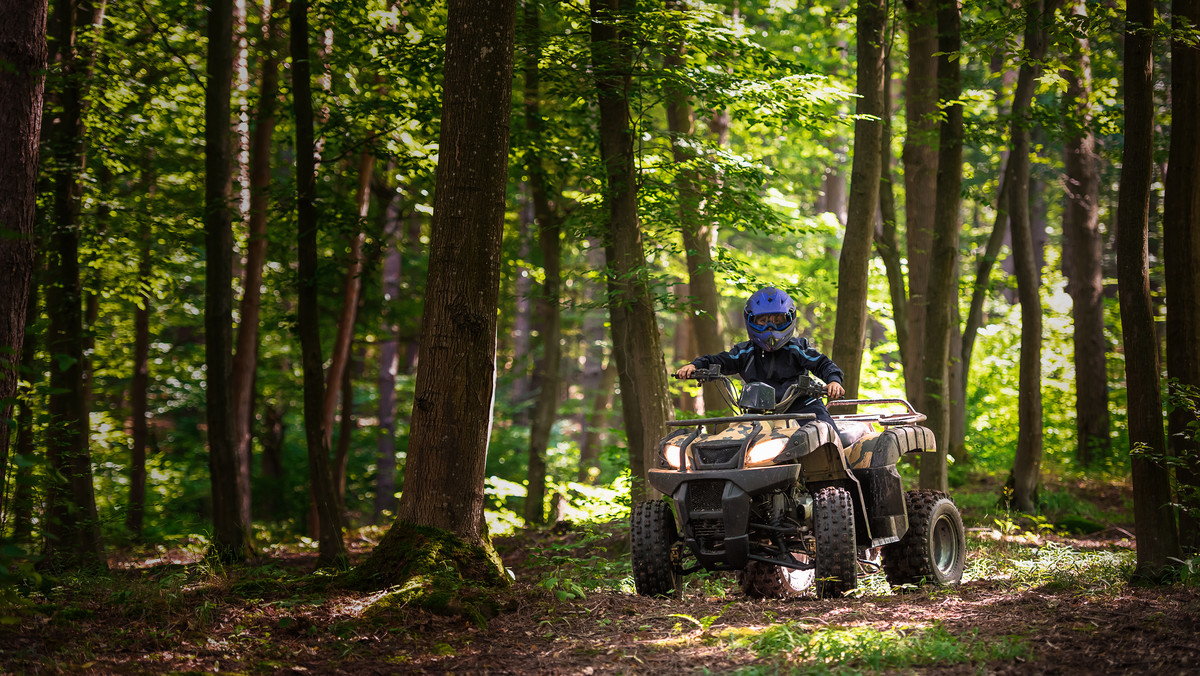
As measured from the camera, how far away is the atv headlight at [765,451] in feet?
19.0

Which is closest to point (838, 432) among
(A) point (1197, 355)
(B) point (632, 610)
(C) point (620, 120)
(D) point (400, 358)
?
(B) point (632, 610)

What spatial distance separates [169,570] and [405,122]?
5.62 m

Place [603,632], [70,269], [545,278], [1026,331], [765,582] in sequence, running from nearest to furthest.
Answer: [603,632] → [765,582] → [70,269] → [1026,331] → [545,278]

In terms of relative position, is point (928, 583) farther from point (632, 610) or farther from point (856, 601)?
point (632, 610)

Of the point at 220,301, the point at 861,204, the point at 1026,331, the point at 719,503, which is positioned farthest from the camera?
the point at 1026,331

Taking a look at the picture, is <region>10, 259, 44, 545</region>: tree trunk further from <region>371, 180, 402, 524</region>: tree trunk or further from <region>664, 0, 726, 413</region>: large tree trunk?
<region>371, 180, 402, 524</region>: tree trunk

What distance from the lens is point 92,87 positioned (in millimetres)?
10906

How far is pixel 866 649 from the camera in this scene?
444 centimetres

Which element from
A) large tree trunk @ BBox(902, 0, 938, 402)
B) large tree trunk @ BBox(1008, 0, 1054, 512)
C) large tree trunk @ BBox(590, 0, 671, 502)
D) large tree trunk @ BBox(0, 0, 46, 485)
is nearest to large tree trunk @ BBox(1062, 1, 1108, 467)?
large tree trunk @ BBox(902, 0, 938, 402)

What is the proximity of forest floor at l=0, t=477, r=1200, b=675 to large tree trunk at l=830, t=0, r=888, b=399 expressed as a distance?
374cm

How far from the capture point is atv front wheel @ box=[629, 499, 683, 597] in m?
6.02

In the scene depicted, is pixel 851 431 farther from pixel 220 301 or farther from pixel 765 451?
pixel 220 301

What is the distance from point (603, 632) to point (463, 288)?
99.5 inches

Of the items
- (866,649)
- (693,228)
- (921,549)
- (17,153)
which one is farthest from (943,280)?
(17,153)
